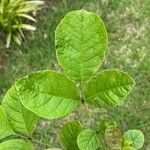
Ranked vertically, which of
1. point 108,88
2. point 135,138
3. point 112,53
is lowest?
point 112,53

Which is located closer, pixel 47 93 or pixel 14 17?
pixel 47 93

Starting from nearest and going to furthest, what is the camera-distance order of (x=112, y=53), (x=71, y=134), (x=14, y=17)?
1. (x=71, y=134)
2. (x=112, y=53)
3. (x=14, y=17)

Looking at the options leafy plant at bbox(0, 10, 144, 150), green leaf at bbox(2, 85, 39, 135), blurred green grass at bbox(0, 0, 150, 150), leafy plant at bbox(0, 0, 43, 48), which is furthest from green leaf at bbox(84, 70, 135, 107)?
leafy plant at bbox(0, 0, 43, 48)

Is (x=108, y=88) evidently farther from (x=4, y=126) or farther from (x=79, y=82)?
(x=4, y=126)

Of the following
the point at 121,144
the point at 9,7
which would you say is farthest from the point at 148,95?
the point at 121,144

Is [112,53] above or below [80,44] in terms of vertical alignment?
below

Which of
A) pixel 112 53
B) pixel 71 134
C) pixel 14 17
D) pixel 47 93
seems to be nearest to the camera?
pixel 47 93

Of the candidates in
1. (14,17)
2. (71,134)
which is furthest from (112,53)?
(71,134)
